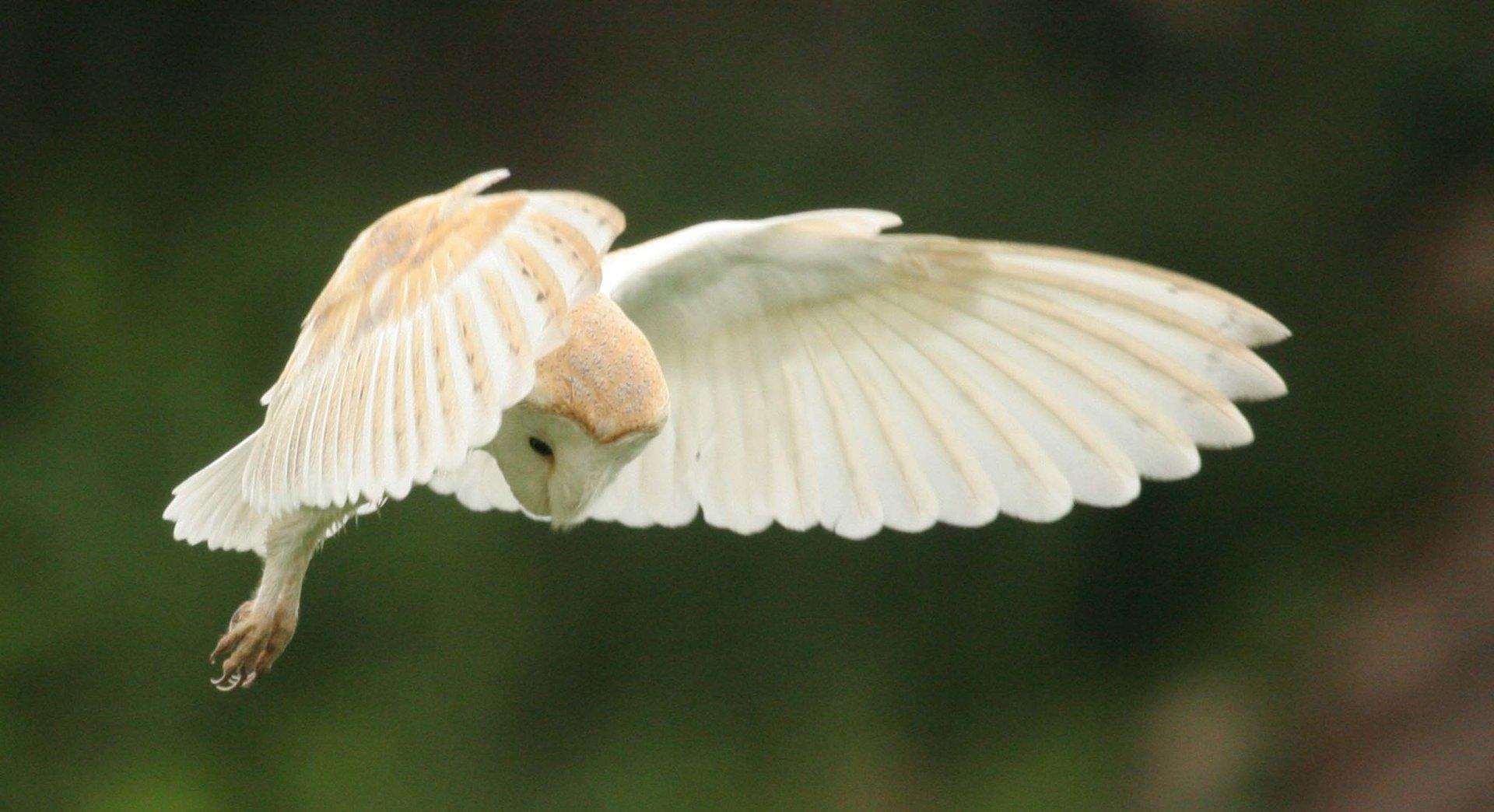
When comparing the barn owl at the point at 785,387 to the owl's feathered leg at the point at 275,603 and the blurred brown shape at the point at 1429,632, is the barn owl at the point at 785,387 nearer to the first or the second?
the owl's feathered leg at the point at 275,603

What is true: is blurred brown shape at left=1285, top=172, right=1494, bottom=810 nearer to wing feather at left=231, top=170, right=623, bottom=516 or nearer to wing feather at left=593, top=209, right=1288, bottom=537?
wing feather at left=593, top=209, right=1288, bottom=537

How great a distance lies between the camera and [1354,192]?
3.41m

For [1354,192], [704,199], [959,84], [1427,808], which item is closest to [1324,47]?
[1354,192]

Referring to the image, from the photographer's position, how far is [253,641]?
1617 mm

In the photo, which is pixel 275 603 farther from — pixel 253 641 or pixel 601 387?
pixel 601 387

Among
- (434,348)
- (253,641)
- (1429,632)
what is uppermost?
(434,348)

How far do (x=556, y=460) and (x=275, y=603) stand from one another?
1.21 ft

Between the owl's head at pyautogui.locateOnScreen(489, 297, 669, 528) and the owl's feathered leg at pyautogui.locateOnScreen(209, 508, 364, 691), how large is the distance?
0.73 feet

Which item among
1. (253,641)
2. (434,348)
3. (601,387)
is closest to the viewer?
(434,348)

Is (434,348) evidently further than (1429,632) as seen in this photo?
No

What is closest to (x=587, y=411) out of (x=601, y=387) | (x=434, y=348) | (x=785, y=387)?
(x=601, y=387)

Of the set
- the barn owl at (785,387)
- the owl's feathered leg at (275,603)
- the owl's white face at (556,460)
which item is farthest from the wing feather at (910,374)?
the owl's feathered leg at (275,603)

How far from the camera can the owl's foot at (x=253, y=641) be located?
5.29 feet

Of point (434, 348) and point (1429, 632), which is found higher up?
point (434, 348)
